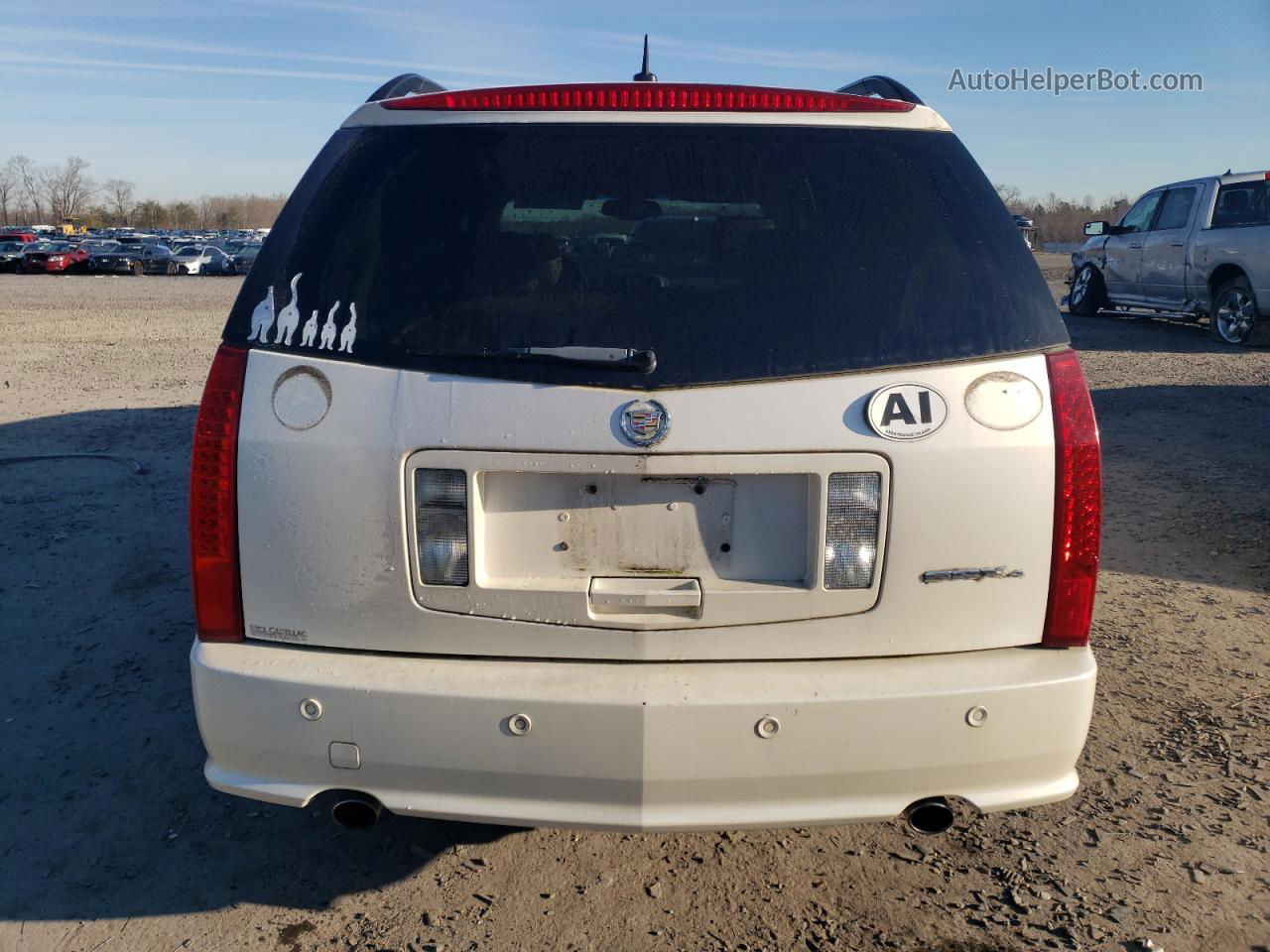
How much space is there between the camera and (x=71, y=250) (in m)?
44.4

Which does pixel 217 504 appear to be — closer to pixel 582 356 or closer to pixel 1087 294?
pixel 582 356

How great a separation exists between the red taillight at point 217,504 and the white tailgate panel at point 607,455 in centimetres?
3

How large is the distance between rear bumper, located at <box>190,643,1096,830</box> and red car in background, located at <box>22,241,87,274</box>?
46.4 metres

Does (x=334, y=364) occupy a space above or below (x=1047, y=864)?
above

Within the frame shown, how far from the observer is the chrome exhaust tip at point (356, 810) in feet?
7.88

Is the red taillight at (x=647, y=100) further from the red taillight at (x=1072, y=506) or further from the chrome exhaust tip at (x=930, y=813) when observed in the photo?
the chrome exhaust tip at (x=930, y=813)

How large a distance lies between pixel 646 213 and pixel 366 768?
1.44 meters

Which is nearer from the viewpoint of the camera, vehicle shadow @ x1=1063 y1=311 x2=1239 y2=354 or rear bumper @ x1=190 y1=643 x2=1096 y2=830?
rear bumper @ x1=190 y1=643 x2=1096 y2=830

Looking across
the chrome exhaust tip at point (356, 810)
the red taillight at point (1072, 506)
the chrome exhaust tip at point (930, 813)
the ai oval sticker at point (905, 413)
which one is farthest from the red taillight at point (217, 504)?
the red taillight at point (1072, 506)

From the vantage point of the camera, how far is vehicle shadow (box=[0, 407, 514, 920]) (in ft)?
9.57

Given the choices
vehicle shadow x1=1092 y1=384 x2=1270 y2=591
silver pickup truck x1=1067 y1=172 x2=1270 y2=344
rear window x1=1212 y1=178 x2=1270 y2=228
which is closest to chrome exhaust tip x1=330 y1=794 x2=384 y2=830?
vehicle shadow x1=1092 y1=384 x2=1270 y2=591

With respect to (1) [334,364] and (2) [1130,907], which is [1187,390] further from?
(1) [334,364]

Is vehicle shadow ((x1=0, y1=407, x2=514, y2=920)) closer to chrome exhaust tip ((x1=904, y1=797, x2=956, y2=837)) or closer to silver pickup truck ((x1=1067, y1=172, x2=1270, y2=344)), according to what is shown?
chrome exhaust tip ((x1=904, y1=797, x2=956, y2=837))

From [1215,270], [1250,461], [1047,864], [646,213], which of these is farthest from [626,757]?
[1215,270]
